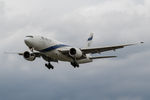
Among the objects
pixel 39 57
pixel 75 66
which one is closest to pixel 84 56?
pixel 75 66

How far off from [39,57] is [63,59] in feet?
20.7

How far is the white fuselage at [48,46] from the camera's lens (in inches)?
2793

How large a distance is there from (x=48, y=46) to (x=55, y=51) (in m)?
1.45

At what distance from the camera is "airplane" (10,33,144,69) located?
7138 cm

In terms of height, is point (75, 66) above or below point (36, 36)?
below

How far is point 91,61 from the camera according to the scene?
79250 millimetres

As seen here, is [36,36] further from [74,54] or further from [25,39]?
[74,54]

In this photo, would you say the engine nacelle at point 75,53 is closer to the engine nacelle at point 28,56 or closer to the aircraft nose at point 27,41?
the aircraft nose at point 27,41

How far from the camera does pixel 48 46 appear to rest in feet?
236

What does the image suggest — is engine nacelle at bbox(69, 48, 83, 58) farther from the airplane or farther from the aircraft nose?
the aircraft nose

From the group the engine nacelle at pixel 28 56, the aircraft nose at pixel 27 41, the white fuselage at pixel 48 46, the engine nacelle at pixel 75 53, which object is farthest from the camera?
the engine nacelle at pixel 28 56

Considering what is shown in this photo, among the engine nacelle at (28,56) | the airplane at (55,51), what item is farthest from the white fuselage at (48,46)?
the engine nacelle at (28,56)

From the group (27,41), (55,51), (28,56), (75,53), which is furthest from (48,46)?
(28,56)

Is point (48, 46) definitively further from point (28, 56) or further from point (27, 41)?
point (28, 56)
